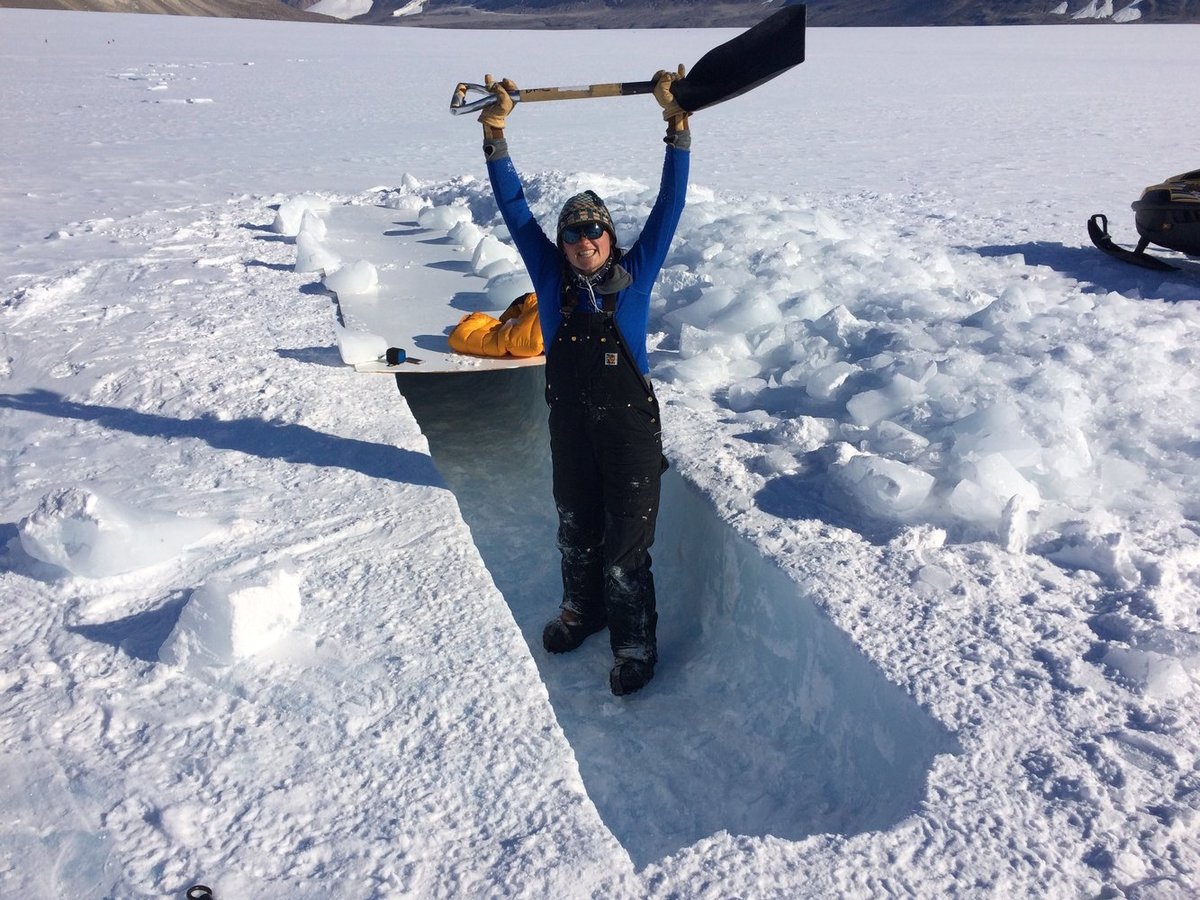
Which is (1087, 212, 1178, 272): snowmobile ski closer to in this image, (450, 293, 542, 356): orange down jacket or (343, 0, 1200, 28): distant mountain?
(450, 293, 542, 356): orange down jacket

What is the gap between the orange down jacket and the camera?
452cm

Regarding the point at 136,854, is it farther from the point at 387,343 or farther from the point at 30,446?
the point at 387,343

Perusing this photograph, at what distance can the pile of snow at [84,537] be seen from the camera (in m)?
2.70

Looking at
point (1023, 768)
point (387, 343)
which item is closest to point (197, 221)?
point (387, 343)

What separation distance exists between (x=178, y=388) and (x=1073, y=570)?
11.6 feet

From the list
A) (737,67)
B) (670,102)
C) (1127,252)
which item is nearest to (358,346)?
(670,102)

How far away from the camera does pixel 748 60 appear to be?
121 inches

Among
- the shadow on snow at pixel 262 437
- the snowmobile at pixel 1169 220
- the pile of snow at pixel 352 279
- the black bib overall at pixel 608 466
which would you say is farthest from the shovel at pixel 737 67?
the snowmobile at pixel 1169 220

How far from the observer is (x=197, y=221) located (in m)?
7.40

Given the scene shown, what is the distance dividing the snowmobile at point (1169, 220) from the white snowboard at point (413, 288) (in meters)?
4.02

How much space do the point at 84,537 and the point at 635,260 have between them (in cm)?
177

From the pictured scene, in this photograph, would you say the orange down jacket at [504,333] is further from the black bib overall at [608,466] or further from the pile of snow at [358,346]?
the black bib overall at [608,466]

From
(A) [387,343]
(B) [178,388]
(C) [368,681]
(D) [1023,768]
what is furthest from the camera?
(A) [387,343]

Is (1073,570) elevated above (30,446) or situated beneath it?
situated beneath
